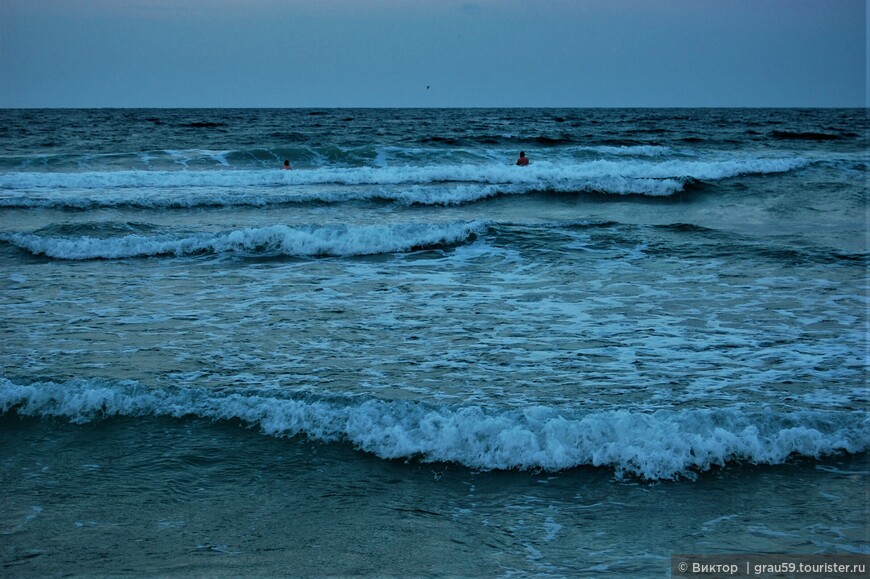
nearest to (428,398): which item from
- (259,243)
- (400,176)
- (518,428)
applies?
(518,428)

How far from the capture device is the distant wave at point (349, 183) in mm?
18734

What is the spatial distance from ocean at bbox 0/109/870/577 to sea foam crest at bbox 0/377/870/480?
0.02m

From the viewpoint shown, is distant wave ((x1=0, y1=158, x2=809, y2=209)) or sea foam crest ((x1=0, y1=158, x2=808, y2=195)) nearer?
distant wave ((x1=0, y1=158, x2=809, y2=209))

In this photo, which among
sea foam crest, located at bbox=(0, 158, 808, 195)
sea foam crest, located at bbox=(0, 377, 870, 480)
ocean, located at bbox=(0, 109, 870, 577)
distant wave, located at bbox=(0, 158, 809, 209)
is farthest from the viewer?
sea foam crest, located at bbox=(0, 158, 808, 195)

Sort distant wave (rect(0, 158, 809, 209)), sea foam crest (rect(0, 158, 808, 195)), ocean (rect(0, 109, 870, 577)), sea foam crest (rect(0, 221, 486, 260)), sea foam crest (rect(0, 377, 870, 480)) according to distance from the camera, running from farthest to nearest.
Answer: sea foam crest (rect(0, 158, 808, 195)) < distant wave (rect(0, 158, 809, 209)) < sea foam crest (rect(0, 221, 486, 260)) < sea foam crest (rect(0, 377, 870, 480)) < ocean (rect(0, 109, 870, 577))

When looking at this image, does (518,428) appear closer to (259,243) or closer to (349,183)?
(259,243)

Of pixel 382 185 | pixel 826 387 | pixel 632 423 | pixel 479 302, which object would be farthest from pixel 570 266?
pixel 382 185

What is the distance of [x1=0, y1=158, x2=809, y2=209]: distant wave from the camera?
1873 centimetres

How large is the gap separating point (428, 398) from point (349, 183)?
663 inches

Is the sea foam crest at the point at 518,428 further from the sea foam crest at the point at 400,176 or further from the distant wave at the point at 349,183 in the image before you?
the sea foam crest at the point at 400,176

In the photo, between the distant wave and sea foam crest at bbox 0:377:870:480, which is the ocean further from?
the distant wave

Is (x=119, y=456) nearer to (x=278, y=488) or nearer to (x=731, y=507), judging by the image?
(x=278, y=488)

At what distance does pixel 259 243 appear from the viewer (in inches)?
507

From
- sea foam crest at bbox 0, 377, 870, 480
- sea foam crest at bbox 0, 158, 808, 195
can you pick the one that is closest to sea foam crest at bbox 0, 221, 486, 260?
sea foam crest at bbox 0, 377, 870, 480
